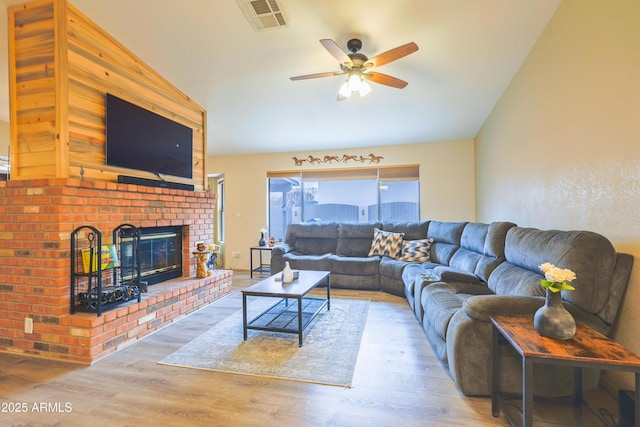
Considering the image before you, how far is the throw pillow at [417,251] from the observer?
14.5 ft

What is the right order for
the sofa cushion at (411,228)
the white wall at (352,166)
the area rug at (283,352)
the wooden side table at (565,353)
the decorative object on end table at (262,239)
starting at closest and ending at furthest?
the wooden side table at (565,353) → the area rug at (283,352) → the sofa cushion at (411,228) → the white wall at (352,166) → the decorative object on end table at (262,239)

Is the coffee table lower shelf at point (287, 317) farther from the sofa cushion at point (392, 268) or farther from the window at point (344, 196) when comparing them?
the window at point (344, 196)

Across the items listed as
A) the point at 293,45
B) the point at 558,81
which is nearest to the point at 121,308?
the point at 293,45

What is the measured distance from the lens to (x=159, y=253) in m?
3.54

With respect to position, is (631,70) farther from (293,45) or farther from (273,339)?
(273,339)

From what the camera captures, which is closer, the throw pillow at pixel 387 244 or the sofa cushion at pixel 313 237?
the throw pillow at pixel 387 244

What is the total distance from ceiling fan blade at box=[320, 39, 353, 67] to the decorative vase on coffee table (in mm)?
2073

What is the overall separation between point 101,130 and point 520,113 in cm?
413

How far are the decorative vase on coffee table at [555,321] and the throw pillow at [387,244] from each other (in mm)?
3168

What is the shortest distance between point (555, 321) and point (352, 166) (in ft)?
14.9

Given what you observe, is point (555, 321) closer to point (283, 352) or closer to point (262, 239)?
point (283, 352)

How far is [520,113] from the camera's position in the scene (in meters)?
3.10

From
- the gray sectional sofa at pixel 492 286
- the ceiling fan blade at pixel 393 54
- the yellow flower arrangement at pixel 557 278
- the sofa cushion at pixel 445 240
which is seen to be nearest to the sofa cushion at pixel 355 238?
the gray sectional sofa at pixel 492 286

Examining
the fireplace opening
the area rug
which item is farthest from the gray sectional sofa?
the fireplace opening
